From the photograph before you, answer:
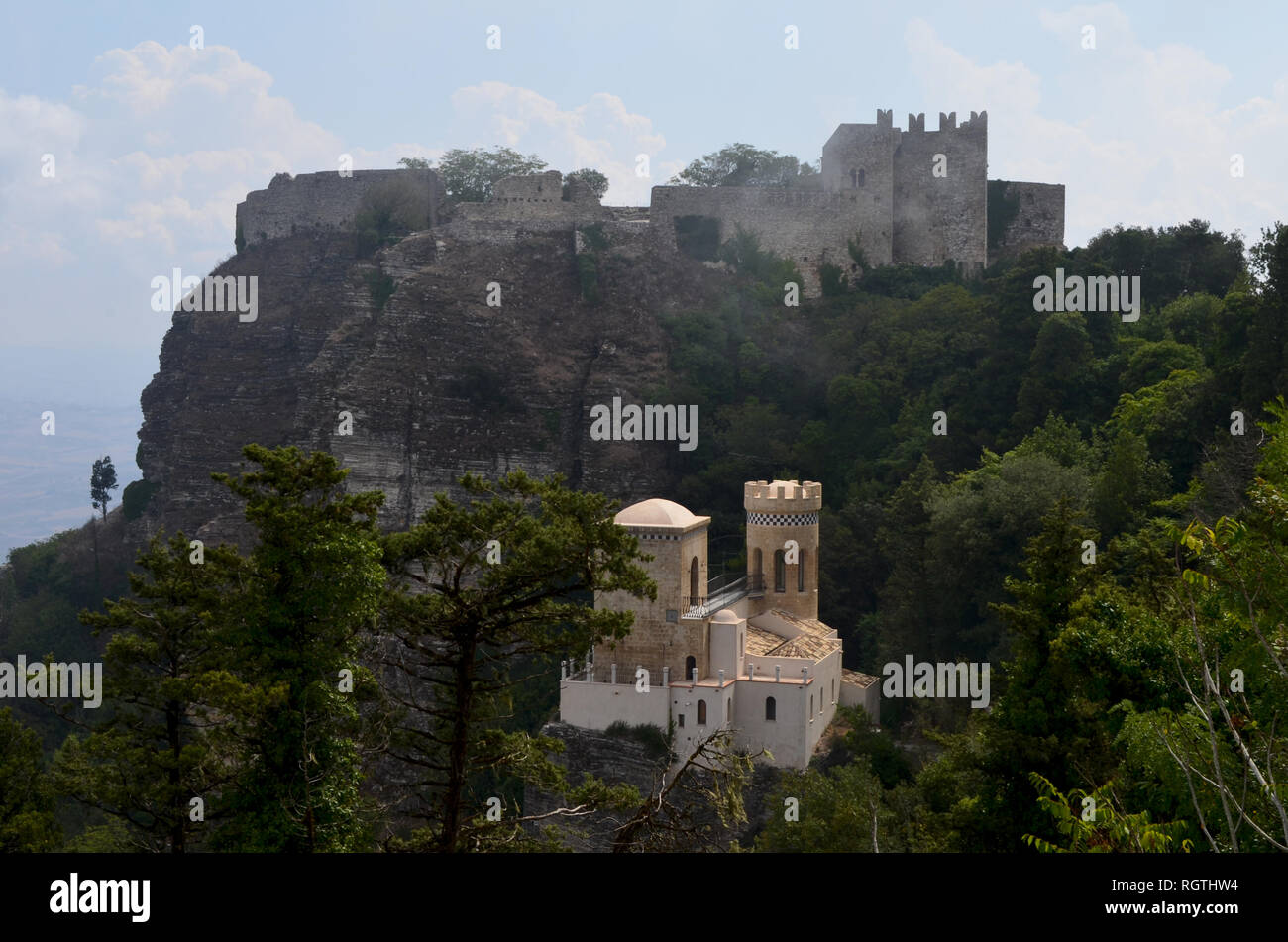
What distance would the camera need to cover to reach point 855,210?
174 feet

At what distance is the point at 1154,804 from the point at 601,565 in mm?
6778

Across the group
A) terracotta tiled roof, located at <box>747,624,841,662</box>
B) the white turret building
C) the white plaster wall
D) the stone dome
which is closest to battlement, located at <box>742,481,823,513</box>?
terracotta tiled roof, located at <box>747,624,841,662</box>

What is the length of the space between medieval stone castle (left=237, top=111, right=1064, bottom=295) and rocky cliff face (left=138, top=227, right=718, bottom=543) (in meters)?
1.22

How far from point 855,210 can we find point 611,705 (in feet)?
91.6

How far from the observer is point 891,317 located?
48.8 m

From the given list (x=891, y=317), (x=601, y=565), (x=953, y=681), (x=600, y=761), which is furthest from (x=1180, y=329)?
(x=601, y=565)

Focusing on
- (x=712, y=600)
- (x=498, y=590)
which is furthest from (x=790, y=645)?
(x=498, y=590)

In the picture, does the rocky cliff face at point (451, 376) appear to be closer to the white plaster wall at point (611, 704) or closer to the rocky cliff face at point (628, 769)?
the white plaster wall at point (611, 704)

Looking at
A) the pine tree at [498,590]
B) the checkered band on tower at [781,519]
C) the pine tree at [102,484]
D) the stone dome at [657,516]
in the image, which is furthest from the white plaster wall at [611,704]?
the pine tree at [102,484]

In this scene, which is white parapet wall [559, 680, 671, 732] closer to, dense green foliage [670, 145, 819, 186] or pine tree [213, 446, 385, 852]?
pine tree [213, 446, 385, 852]

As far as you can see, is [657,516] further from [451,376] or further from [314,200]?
[314,200]

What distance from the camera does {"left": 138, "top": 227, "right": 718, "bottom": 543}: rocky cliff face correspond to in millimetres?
49812

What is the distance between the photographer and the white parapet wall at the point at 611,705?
31.0 metres
